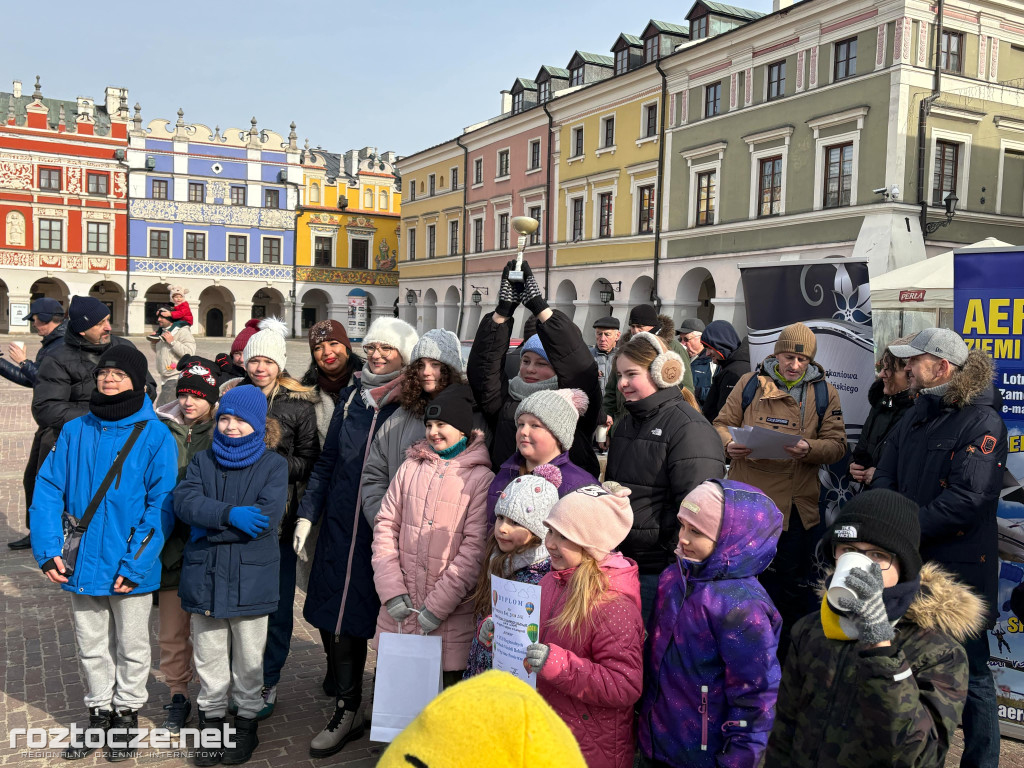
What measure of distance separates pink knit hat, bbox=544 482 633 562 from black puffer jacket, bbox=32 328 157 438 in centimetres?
445

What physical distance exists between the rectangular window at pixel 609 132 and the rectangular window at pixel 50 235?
31138mm

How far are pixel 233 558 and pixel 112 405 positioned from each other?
3.18 feet

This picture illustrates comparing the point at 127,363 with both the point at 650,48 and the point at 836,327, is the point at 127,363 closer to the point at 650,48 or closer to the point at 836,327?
the point at 836,327

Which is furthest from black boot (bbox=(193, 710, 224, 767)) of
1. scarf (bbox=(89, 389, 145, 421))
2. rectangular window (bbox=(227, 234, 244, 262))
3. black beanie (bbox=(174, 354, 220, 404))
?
rectangular window (bbox=(227, 234, 244, 262))

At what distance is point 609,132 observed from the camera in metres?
30.4

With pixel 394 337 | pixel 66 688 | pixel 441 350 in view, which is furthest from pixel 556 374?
pixel 66 688

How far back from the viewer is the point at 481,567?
3549 millimetres

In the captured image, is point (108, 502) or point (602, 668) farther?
point (108, 502)

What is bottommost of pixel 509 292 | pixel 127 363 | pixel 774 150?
pixel 127 363

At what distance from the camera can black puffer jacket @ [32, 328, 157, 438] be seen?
6.18 metres

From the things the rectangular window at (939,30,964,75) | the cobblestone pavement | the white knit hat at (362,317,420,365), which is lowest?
the cobblestone pavement

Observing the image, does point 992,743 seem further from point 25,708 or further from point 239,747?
point 25,708

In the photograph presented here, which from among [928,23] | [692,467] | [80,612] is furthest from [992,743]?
[928,23]

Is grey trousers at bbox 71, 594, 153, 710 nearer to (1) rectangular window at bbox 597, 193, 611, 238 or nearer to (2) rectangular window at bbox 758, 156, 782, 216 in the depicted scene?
(2) rectangular window at bbox 758, 156, 782, 216
